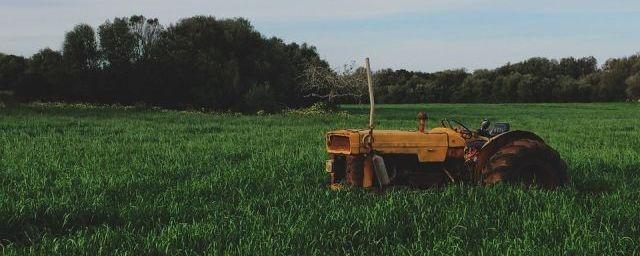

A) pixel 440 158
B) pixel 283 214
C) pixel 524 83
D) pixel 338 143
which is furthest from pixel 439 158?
pixel 524 83

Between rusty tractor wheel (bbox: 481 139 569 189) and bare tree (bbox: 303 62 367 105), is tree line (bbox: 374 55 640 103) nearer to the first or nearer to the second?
bare tree (bbox: 303 62 367 105)

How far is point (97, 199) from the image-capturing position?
261 inches

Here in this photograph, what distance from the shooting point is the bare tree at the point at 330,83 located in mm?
45719

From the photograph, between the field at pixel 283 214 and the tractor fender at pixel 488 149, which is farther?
the tractor fender at pixel 488 149

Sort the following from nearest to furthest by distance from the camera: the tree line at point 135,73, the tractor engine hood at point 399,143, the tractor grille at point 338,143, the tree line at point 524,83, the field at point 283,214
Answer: the field at point 283,214 → the tractor engine hood at point 399,143 → the tractor grille at point 338,143 → the tree line at point 135,73 → the tree line at point 524,83

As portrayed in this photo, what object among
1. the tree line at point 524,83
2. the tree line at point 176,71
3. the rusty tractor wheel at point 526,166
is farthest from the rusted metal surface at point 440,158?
the tree line at point 524,83

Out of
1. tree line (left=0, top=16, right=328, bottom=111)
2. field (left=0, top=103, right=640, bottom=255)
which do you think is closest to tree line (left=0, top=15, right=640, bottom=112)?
tree line (left=0, top=16, right=328, bottom=111)

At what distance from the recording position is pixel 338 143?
286 inches

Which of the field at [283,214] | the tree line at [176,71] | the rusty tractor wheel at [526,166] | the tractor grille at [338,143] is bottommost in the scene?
the field at [283,214]

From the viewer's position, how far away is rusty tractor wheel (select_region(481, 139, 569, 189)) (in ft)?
23.0

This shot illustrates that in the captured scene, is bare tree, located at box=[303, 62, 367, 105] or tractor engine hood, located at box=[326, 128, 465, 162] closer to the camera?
tractor engine hood, located at box=[326, 128, 465, 162]

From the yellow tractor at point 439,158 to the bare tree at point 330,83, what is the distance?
3720 centimetres

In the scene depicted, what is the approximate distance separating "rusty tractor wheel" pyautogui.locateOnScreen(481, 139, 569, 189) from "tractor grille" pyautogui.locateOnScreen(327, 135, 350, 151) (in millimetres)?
1671

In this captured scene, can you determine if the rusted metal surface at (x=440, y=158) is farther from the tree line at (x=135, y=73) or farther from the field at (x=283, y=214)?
the tree line at (x=135, y=73)
